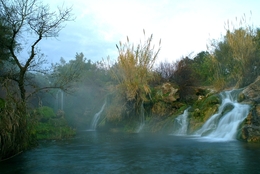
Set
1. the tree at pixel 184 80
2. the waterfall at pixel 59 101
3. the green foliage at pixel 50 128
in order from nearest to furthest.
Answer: the green foliage at pixel 50 128, the tree at pixel 184 80, the waterfall at pixel 59 101

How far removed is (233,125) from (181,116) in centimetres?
518

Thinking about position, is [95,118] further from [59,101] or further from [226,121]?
[226,121]

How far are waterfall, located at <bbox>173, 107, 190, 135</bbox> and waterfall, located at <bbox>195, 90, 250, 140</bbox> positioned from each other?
1532 mm

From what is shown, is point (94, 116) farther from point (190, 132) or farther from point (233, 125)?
point (233, 125)

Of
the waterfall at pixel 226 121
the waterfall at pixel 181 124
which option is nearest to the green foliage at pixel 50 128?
the waterfall at pixel 181 124

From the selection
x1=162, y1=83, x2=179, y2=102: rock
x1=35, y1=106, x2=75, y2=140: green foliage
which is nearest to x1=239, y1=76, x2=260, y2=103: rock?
x1=162, y1=83, x2=179, y2=102: rock

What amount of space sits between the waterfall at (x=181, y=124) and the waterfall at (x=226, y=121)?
153cm

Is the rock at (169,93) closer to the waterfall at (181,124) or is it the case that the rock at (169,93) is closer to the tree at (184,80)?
the tree at (184,80)

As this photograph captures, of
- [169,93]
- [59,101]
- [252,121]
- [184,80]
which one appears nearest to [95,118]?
[59,101]

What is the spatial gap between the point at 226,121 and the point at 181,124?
3.92 metres

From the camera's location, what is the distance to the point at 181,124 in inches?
811

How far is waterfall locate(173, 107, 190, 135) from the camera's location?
789 inches

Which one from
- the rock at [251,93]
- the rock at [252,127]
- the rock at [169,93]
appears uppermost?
the rock at [169,93]

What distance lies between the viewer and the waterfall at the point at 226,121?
16.4 m
